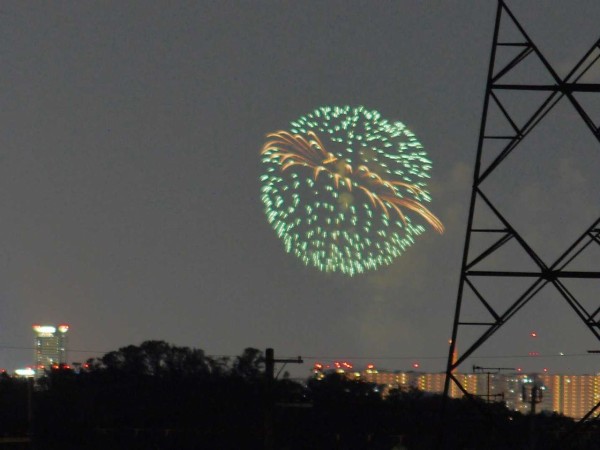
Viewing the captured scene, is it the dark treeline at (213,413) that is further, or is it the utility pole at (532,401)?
the dark treeline at (213,413)

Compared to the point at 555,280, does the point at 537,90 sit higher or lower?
higher

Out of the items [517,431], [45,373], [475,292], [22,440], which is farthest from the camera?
[45,373]

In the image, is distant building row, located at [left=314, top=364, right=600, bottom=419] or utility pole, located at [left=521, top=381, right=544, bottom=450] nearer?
utility pole, located at [left=521, top=381, right=544, bottom=450]

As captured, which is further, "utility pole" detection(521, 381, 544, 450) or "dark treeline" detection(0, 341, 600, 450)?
"dark treeline" detection(0, 341, 600, 450)

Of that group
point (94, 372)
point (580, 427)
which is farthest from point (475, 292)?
point (94, 372)

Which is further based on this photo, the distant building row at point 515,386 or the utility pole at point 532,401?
the distant building row at point 515,386

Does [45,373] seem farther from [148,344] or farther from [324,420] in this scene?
[324,420]

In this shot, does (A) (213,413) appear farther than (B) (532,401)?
Yes

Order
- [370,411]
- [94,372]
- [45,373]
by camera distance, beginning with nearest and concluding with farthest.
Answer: [370,411] → [94,372] → [45,373]
